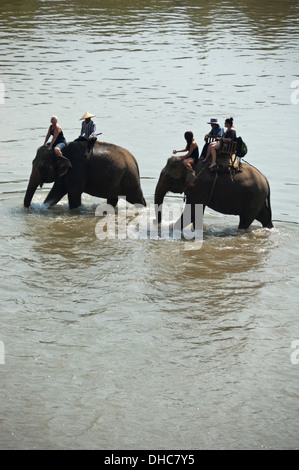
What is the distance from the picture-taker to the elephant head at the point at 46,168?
15.2m

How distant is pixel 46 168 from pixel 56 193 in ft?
1.77

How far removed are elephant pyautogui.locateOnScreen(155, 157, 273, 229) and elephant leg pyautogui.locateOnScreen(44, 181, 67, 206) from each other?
1.93 meters

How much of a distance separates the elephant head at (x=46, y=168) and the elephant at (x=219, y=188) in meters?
1.75

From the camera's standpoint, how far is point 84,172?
15.4 meters

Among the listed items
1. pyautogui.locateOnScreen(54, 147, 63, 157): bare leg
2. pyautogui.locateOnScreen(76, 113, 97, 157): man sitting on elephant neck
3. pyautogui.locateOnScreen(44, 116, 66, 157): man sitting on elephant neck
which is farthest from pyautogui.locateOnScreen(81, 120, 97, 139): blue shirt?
pyautogui.locateOnScreen(54, 147, 63, 157): bare leg

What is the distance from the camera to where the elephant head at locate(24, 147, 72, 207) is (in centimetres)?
1523

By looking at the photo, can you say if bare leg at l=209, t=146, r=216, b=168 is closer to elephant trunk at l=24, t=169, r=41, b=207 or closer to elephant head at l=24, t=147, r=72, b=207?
elephant head at l=24, t=147, r=72, b=207

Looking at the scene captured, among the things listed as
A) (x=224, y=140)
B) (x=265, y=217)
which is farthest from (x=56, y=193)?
(x=265, y=217)

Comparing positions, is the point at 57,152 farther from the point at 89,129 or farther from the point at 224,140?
the point at 224,140

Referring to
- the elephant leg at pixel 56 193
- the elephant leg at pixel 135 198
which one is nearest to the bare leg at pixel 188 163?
the elephant leg at pixel 135 198

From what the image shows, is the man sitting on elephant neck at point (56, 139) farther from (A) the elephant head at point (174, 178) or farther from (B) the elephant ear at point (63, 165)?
(A) the elephant head at point (174, 178)

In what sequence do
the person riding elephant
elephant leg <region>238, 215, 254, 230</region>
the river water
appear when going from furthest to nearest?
1. elephant leg <region>238, 215, 254, 230</region>
2. the person riding elephant
3. the river water

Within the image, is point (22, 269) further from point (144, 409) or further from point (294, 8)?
point (294, 8)

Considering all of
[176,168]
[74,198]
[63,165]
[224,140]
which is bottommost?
[74,198]
